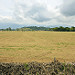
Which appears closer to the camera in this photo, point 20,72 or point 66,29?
point 20,72

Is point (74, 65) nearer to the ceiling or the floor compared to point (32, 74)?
nearer to the ceiling

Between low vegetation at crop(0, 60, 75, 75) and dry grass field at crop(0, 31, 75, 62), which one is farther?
dry grass field at crop(0, 31, 75, 62)

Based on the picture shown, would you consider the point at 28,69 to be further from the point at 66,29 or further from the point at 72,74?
the point at 66,29

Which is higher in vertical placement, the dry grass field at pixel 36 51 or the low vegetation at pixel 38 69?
the low vegetation at pixel 38 69

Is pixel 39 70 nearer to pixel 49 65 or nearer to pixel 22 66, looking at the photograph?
pixel 49 65

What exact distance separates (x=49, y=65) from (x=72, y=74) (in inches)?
34.9

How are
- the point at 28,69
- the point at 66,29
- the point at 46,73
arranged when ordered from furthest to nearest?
the point at 66,29 → the point at 28,69 → the point at 46,73

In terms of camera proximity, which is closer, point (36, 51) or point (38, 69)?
point (38, 69)

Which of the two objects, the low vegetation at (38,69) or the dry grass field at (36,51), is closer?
the low vegetation at (38,69)

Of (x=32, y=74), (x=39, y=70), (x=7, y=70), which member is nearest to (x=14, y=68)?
(x=7, y=70)

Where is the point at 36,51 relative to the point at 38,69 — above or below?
below

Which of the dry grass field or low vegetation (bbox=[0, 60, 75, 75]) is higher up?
low vegetation (bbox=[0, 60, 75, 75])

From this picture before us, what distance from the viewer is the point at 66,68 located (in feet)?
9.21

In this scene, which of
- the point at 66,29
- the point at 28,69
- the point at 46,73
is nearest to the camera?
the point at 46,73
